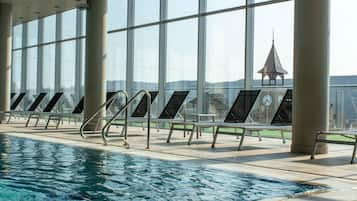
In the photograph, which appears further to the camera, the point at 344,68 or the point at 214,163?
the point at 344,68

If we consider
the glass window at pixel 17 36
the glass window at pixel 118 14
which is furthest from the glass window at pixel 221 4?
the glass window at pixel 17 36

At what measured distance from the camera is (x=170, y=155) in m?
6.85

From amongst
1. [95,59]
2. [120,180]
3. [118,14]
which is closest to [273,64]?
[95,59]

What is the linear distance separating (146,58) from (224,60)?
2.98 meters

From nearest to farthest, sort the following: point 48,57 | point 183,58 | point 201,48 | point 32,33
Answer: point 201,48 → point 183,58 → point 48,57 → point 32,33

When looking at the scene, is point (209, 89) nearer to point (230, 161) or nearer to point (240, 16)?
point (240, 16)

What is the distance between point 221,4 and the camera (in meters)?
11.8

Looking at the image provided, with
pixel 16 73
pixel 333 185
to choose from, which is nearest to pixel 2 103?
pixel 16 73

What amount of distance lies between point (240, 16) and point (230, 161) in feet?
19.1

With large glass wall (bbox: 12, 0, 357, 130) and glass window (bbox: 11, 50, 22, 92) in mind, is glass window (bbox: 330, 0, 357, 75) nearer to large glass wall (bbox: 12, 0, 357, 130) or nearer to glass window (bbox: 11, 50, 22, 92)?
large glass wall (bbox: 12, 0, 357, 130)

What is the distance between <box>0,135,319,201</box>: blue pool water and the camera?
4172 mm

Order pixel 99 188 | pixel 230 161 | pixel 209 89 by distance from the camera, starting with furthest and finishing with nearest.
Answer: pixel 209 89 < pixel 230 161 < pixel 99 188

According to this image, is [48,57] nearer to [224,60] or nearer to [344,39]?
[224,60]

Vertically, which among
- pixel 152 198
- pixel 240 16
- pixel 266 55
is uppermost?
pixel 240 16
